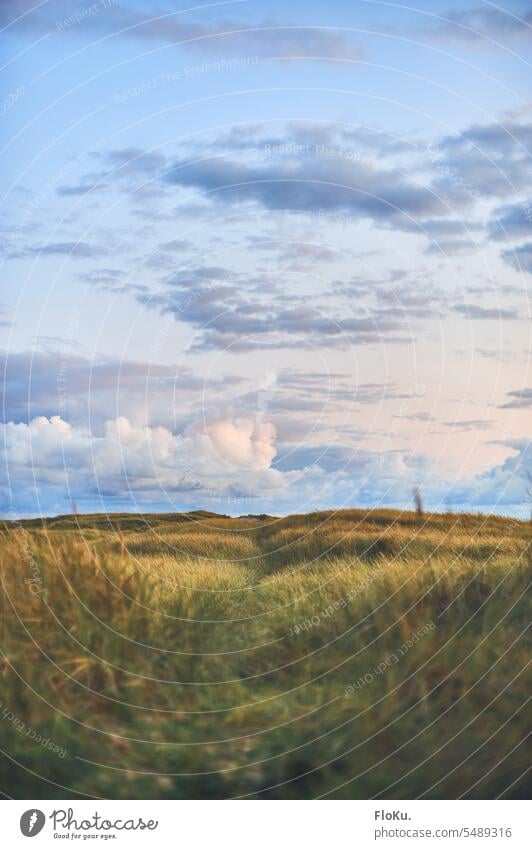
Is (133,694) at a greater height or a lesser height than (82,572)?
lesser

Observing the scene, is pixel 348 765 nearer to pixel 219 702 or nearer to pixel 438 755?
pixel 438 755

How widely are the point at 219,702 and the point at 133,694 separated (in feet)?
2.18

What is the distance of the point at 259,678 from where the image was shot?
7.75m

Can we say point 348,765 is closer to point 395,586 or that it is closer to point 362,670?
point 362,670

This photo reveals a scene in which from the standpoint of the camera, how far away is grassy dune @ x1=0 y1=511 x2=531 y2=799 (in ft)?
21.7

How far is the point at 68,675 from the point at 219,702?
45.8 inches

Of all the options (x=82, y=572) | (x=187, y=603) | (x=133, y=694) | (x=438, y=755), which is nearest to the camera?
(x=438, y=755)

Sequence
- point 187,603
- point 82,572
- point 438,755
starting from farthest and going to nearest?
point 187,603, point 82,572, point 438,755

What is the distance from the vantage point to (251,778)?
21.8ft

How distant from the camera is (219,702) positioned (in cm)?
733

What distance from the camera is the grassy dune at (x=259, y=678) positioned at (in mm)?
6621

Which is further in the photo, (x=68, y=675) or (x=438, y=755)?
(x=68, y=675)
